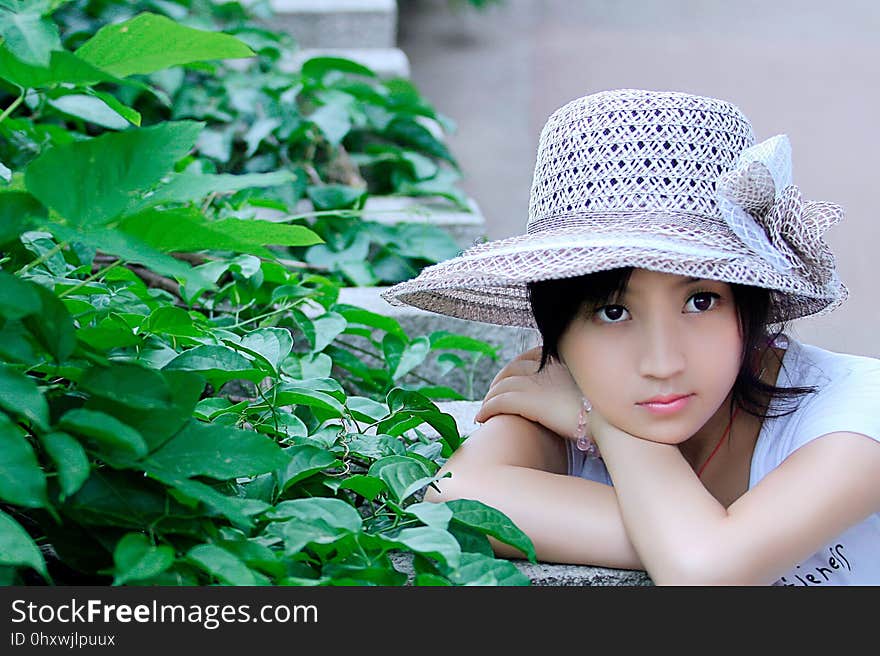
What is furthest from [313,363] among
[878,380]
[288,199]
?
[288,199]

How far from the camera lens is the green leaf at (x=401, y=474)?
1064 millimetres

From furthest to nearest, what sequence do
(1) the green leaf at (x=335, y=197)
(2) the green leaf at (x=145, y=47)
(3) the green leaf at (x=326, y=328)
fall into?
(1) the green leaf at (x=335, y=197) < (3) the green leaf at (x=326, y=328) < (2) the green leaf at (x=145, y=47)

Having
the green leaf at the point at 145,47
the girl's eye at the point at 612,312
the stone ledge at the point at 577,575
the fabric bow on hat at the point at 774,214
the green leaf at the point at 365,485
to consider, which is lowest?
the stone ledge at the point at 577,575

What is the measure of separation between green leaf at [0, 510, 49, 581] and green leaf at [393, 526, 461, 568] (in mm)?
291

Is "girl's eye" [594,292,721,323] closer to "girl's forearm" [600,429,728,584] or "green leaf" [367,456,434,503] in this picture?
"girl's forearm" [600,429,728,584]

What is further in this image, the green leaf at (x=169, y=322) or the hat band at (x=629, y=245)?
the green leaf at (x=169, y=322)

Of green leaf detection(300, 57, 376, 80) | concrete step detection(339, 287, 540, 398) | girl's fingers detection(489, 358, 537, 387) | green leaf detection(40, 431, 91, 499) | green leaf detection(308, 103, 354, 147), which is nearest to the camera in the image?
green leaf detection(40, 431, 91, 499)

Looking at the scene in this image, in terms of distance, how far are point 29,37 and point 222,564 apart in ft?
1.39

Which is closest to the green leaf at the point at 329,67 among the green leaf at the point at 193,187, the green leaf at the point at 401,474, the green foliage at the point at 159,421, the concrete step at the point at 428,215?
the concrete step at the point at 428,215

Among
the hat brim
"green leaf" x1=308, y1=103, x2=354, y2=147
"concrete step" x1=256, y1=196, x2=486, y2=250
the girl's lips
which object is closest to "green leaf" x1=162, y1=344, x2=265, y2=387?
the hat brim

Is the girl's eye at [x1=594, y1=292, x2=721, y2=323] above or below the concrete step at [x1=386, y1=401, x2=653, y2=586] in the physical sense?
above

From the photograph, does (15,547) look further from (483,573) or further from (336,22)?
(336,22)

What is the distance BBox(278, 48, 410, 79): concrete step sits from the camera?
3305 mm

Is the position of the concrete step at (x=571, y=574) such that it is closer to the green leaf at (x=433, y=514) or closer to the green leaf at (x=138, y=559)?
the green leaf at (x=433, y=514)
